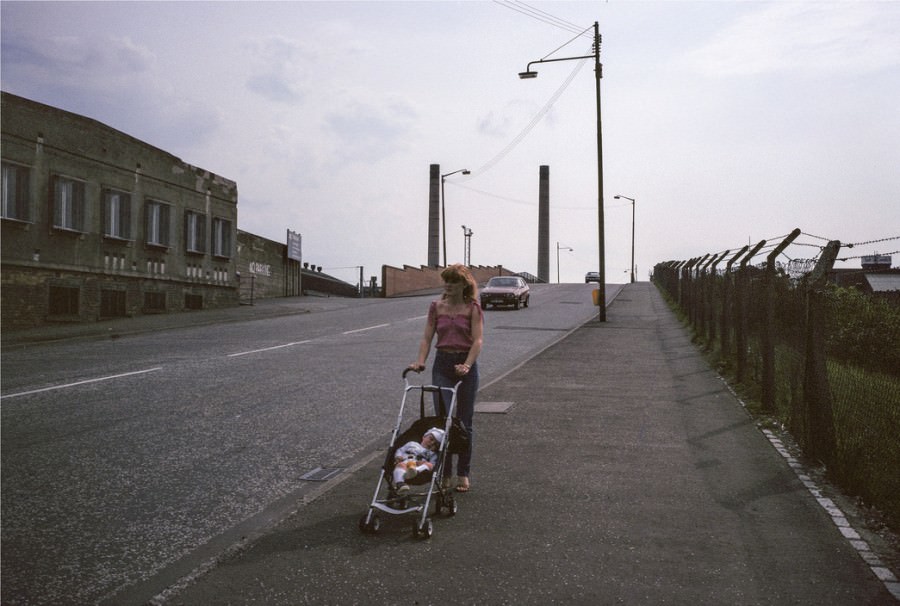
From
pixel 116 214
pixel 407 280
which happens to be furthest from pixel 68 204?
pixel 407 280

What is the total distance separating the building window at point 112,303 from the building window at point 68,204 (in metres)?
2.40

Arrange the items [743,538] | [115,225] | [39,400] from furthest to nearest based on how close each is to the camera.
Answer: [115,225], [39,400], [743,538]

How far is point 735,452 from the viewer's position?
7.97 metres

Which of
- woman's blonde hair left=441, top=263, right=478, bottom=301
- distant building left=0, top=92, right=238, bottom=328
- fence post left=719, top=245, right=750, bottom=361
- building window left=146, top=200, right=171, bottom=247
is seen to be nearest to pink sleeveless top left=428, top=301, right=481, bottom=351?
woman's blonde hair left=441, top=263, right=478, bottom=301

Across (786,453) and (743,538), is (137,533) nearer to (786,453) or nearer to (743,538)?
(743,538)

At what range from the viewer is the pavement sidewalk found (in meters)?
4.45

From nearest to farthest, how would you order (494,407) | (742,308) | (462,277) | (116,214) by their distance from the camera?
(462,277), (494,407), (742,308), (116,214)

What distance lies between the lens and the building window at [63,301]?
78.9ft

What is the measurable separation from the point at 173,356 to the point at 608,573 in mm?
13022

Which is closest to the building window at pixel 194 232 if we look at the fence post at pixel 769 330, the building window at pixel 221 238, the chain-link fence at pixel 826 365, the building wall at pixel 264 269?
the building window at pixel 221 238

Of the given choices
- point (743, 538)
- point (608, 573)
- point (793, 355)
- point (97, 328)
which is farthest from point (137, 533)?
point (97, 328)

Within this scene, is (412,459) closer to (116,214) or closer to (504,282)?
(116,214)

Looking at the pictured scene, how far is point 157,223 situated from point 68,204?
4798 mm

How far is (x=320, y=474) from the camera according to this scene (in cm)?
719
